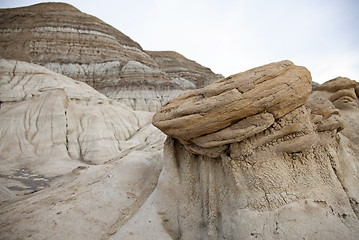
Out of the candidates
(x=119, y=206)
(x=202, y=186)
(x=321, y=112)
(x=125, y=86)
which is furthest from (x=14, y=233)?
(x=125, y=86)

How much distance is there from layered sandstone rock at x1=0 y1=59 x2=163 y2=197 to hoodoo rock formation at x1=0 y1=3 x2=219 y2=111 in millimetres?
7559

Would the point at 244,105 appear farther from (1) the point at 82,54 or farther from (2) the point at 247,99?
(1) the point at 82,54

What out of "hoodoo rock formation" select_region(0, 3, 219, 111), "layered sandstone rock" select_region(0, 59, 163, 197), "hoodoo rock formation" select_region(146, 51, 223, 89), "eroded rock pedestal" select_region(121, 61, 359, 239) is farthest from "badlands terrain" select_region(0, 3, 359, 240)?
"hoodoo rock formation" select_region(146, 51, 223, 89)

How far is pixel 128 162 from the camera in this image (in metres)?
5.39

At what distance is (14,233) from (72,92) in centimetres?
1571

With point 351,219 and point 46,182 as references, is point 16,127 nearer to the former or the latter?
point 46,182

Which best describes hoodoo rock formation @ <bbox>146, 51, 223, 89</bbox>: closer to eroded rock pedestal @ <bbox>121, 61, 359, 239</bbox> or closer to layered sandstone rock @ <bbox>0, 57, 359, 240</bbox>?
layered sandstone rock @ <bbox>0, 57, 359, 240</bbox>

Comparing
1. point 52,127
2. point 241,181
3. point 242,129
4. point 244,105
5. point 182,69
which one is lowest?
point 241,181

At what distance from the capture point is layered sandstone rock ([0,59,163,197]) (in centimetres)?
1129

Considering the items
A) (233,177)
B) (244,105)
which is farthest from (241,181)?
(244,105)

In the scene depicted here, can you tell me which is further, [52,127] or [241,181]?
[52,127]

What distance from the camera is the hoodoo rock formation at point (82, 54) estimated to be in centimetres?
2631

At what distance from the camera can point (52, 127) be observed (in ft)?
45.3

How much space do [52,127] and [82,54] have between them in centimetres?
1792
